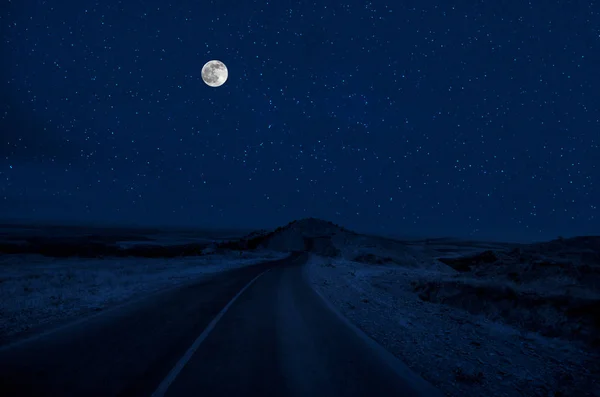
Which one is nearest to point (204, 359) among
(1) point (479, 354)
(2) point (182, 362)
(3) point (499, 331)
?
(2) point (182, 362)

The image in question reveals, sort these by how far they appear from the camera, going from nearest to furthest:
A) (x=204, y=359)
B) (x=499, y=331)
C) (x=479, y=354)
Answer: (x=204, y=359)
(x=479, y=354)
(x=499, y=331)

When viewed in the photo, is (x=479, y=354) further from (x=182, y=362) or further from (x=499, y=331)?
(x=182, y=362)

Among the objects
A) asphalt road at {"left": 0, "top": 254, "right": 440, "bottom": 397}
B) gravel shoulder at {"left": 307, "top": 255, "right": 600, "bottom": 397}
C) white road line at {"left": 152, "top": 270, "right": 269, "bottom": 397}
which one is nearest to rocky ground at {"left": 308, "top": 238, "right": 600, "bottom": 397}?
gravel shoulder at {"left": 307, "top": 255, "right": 600, "bottom": 397}

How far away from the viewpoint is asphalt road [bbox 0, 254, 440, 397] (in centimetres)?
440

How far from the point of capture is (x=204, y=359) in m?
5.48

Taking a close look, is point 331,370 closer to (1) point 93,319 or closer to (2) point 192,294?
(1) point 93,319

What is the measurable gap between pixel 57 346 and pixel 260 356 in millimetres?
3782

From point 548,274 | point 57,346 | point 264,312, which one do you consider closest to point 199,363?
point 57,346

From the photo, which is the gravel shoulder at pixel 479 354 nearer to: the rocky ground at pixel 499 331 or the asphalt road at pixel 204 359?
the rocky ground at pixel 499 331

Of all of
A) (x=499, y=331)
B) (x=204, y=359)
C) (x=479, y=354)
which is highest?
(x=204, y=359)

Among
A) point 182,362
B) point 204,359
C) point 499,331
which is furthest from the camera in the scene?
point 499,331

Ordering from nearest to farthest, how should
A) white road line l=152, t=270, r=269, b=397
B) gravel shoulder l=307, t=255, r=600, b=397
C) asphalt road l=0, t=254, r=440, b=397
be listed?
white road line l=152, t=270, r=269, b=397 → asphalt road l=0, t=254, r=440, b=397 → gravel shoulder l=307, t=255, r=600, b=397

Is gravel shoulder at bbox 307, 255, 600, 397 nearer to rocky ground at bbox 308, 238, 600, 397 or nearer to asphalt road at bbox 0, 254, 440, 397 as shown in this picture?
rocky ground at bbox 308, 238, 600, 397

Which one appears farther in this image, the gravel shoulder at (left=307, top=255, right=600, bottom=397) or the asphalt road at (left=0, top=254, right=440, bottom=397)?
the gravel shoulder at (left=307, top=255, right=600, bottom=397)
